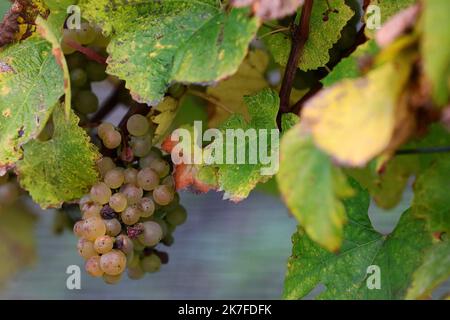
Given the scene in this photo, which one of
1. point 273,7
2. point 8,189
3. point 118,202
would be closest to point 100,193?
point 118,202

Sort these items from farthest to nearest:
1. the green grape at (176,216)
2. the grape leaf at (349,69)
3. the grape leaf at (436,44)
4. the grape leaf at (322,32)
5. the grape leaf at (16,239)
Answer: the grape leaf at (16,239), the green grape at (176,216), the grape leaf at (322,32), the grape leaf at (349,69), the grape leaf at (436,44)

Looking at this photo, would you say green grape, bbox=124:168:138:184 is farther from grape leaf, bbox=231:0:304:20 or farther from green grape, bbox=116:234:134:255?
grape leaf, bbox=231:0:304:20

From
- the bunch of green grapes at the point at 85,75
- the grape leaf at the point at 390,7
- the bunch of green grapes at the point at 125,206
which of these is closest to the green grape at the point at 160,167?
the bunch of green grapes at the point at 125,206


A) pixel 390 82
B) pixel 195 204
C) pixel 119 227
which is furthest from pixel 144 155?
pixel 195 204

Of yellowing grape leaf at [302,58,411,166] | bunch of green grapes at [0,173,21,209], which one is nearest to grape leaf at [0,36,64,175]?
bunch of green grapes at [0,173,21,209]

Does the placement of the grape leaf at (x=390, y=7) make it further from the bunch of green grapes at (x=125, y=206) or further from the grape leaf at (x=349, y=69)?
the bunch of green grapes at (x=125, y=206)

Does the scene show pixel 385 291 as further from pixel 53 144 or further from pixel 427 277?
pixel 53 144

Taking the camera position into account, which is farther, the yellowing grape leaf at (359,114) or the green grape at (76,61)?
the green grape at (76,61)
